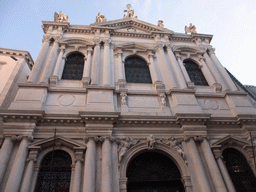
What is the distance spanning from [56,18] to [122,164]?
12.2 metres

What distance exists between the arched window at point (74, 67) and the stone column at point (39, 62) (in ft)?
4.38

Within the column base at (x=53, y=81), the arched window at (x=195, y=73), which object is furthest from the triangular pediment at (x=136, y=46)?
the column base at (x=53, y=81)

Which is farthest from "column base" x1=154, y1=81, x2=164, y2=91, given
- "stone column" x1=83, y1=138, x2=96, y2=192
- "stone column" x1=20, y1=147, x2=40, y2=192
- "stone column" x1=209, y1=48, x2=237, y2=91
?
"stone column" x1=20, y1=147, x2=40, y2=192

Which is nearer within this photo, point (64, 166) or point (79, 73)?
point (64, 166)

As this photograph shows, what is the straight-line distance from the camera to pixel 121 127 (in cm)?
888

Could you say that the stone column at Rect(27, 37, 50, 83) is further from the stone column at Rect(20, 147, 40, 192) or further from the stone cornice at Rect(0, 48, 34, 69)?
the stone column at Rect(20, 147, 40, 192)

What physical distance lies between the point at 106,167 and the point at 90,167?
23.4 inches

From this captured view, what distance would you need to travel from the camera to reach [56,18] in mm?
14766

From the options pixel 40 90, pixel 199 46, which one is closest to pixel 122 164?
pixel 40 90

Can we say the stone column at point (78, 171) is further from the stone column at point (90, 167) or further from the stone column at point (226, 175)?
Result: the stone column at point (226, 175)

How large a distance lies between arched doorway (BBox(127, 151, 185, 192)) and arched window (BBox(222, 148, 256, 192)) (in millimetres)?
2344

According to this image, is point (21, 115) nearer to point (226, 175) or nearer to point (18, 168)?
point (18, 168)

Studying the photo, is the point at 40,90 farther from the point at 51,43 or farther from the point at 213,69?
the point at 213,69

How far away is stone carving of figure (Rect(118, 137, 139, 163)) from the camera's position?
26.3 ft
